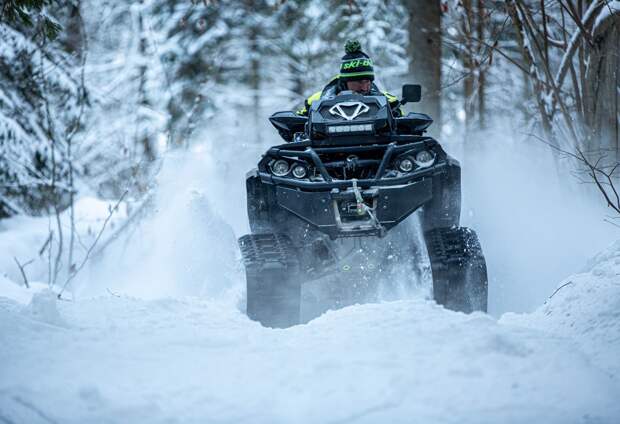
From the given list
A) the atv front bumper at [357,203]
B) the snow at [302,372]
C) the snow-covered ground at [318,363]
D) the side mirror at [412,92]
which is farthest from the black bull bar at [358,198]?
the snow at [302,372]

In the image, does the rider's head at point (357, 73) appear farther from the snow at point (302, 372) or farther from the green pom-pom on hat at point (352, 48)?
the snow at point (302, 372)

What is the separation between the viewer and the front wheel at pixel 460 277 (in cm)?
552

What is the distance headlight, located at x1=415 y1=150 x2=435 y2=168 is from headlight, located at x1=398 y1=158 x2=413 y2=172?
8 centimetres

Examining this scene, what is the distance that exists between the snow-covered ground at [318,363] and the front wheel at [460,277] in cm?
36

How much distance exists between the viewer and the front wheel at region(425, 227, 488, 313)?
5.52m

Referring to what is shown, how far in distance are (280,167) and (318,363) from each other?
2506 millimetres

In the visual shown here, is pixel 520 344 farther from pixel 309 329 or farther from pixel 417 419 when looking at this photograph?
pixel 309 329

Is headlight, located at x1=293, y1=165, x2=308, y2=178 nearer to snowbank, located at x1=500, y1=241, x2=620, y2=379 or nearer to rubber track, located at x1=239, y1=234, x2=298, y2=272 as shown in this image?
rubber track, located at x1=239, y1=234, x2=298, y2=272

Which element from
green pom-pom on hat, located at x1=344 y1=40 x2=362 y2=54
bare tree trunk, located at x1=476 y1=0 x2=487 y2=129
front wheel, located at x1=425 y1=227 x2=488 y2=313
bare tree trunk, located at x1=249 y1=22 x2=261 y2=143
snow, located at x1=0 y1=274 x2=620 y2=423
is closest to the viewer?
snow, located at x1=0 y1=274 x2=620 y2=423

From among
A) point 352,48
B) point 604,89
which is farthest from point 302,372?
point 604,89

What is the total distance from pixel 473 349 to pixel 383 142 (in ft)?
8.36

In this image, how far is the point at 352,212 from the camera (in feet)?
18.4

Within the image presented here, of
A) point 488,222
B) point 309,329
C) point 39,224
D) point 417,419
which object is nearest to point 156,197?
point 39,224

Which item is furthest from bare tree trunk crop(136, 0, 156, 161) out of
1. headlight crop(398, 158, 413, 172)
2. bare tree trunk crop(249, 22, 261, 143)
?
headlight crop(398, 158, 413, 172)
